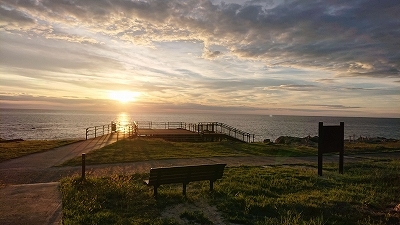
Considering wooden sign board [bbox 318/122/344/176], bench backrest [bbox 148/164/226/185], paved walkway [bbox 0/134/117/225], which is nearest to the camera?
paved walkway [bbox 0/134/117/225]

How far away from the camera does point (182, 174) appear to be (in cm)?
832

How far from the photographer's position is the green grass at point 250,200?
661 centimetres

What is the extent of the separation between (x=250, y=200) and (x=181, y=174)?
73.2 inches

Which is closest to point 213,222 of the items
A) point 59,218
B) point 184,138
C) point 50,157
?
point 59,218

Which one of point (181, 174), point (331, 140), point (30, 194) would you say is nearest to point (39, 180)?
point (30, 194)

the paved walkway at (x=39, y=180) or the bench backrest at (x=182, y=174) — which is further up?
the bench backrest at (x=182, y=174)

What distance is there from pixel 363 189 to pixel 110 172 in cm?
858

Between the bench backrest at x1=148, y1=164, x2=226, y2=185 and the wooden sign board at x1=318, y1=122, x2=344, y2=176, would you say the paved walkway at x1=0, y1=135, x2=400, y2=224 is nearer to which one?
the bench backrest at x1=148, y1=164, x2=226, y2=185

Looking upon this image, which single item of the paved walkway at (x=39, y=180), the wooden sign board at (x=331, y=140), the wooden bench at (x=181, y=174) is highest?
the wooden sign board at (x=331, y=140)

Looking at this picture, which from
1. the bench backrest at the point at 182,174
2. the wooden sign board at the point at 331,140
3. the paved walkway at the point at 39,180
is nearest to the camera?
the paved walkway at the point at 39,180

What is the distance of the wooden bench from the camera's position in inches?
314

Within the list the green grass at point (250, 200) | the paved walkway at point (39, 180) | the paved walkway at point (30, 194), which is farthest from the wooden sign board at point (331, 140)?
the paved walkway at point (30, 194)

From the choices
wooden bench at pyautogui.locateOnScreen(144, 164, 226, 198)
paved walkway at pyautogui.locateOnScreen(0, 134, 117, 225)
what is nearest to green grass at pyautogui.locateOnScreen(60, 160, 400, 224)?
paved walkway at pyautogui.locateOnScreen(0, 134, 117, 225)

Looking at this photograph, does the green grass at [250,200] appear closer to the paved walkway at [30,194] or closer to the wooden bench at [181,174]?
the paved walkway at [30,194]
